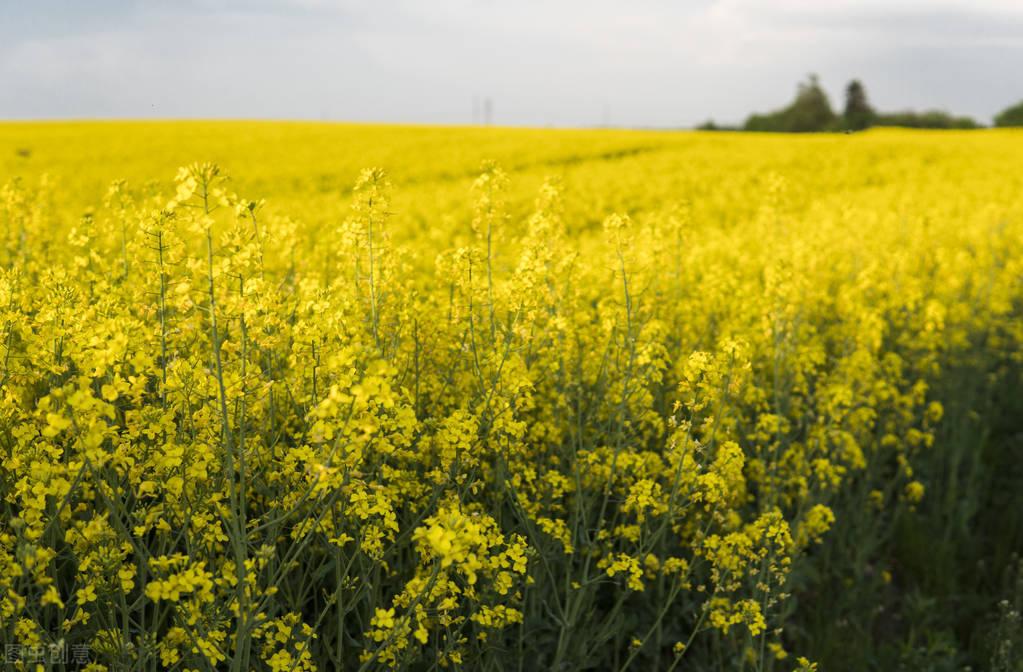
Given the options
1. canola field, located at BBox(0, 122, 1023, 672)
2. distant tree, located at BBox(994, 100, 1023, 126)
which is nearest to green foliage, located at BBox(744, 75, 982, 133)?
distant tree, located at BBox(994, 100, 1023, 126)

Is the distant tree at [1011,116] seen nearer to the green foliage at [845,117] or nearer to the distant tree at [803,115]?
the green foliage at [845,117]

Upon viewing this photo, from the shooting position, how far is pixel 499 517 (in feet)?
12.3

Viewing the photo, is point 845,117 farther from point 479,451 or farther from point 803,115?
point 479,451

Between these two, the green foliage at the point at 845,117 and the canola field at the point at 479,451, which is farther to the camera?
the green foliage at the point at 845,117

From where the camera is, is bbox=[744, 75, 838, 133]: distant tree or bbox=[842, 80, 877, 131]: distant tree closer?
bbox=[744, 75, 838, 133]: distant tree

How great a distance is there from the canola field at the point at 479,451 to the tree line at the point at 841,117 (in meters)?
56.3

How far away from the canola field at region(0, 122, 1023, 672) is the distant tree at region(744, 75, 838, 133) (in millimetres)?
59044

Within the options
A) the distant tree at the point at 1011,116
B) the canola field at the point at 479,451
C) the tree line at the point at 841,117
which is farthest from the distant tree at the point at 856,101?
the canola field at the point at 479,451

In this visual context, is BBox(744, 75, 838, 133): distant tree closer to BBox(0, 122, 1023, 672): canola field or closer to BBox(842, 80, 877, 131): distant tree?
BBox(842, 80, 877, 131): distant tree

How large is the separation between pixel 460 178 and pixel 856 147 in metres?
14.0

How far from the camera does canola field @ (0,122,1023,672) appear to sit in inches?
101

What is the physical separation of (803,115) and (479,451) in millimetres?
68722

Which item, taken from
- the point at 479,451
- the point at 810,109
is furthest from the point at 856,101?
the point at 479,451

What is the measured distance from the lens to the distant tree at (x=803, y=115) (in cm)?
6272
